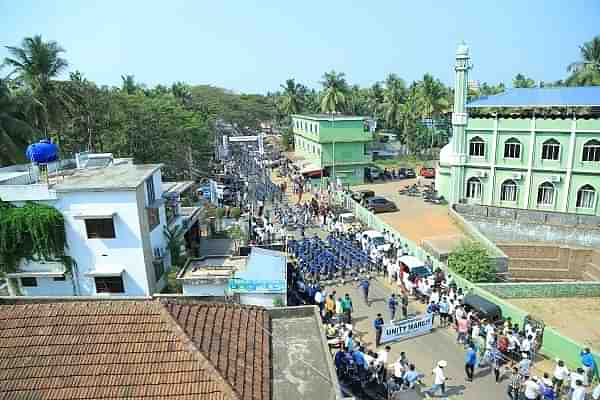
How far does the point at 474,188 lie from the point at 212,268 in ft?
69.7

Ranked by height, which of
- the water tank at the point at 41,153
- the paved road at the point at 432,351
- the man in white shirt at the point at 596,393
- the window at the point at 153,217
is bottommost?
the paved road at the point at 432,351

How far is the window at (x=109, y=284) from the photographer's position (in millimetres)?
18125

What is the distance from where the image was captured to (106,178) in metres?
18.9

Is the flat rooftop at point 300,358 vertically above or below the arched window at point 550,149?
below

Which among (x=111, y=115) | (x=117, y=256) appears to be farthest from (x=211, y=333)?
(x=111, y=115)

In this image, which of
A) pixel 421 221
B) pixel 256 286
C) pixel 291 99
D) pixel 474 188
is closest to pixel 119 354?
pixel 256 286

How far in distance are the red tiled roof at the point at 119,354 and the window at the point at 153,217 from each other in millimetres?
10114

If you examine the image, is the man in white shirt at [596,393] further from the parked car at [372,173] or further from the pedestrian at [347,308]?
the parked car at [372,173]

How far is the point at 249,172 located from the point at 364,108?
39.5m

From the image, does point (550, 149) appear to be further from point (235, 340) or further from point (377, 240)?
point (235, 340)

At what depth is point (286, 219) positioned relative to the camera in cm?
2948

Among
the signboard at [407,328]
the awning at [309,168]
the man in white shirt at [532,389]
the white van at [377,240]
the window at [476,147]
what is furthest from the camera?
the awning at [309,168]

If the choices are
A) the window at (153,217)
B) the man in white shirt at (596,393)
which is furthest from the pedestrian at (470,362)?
the window at (153,217)

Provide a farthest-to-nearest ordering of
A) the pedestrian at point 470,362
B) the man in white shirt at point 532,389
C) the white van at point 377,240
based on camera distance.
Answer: the white van at point 377,240 < the pedestrian at point 470,362 < the man in white shirt at point 532,389
